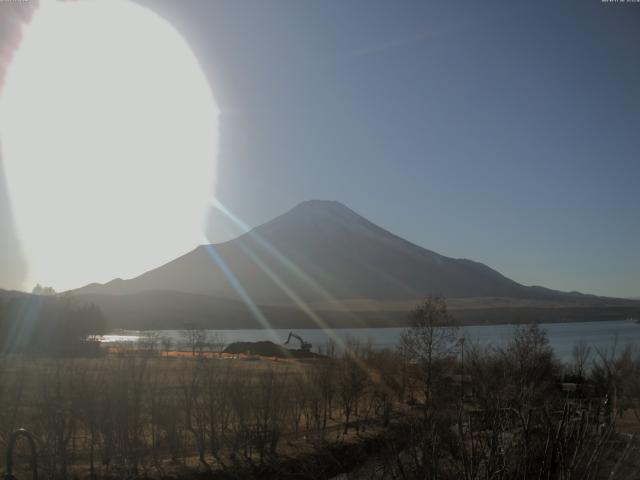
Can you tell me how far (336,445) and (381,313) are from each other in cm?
13977

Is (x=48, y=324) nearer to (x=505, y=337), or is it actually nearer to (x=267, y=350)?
(x=267, y=350)

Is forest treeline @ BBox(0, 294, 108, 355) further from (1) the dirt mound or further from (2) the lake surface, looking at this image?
(1) the dirt mound

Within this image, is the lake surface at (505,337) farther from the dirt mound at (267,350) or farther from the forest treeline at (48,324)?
the forest treeline at (48,324)

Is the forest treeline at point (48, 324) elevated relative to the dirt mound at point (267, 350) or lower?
elevated

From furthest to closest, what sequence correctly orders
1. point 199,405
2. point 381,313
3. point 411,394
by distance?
point 381,313
point 411,394
point 199,405

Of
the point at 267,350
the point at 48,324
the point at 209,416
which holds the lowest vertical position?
the point at 267,350

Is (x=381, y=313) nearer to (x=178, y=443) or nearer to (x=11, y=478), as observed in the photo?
(x=178, y=443)

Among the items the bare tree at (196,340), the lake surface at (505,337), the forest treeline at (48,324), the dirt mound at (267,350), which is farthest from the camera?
the dirt mound at (267,350)

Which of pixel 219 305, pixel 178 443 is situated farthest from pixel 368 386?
pixel 219 305

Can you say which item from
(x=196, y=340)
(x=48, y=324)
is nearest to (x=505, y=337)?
(x=196, y=340)

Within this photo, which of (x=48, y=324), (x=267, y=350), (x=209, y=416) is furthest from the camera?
(x=267, y=350)

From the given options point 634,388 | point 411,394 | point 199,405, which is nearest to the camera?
point 199,405

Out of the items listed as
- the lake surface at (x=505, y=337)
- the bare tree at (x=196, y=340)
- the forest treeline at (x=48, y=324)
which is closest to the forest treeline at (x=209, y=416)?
the lake surface at (x=505, y=337)

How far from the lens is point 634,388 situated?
2255 cm
